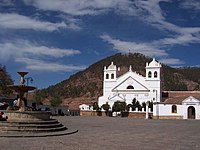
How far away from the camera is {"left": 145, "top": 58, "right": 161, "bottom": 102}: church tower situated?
220ft

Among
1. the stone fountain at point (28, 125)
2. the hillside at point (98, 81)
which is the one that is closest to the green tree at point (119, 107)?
the hillside at point (98, 81)

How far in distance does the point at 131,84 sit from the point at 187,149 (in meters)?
59.1

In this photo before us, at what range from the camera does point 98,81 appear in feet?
394

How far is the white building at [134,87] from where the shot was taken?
68.1 m

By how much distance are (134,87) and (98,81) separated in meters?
50.4

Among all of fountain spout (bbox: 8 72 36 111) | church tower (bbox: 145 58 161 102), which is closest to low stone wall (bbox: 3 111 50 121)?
fountain spout (bbox: 8 72 36 111)

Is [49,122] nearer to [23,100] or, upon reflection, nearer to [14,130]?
[14,130]

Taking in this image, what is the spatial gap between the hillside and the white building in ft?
107

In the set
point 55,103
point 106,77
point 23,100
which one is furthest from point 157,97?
point 23,100

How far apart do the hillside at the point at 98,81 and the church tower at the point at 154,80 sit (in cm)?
3714

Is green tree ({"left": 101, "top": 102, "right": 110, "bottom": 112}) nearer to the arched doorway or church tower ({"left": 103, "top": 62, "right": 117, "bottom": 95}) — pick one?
church tower ({"left": 103, "top": 62, "right": 117, "bottom": 95})

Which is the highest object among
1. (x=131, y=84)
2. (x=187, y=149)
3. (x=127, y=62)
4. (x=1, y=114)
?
(x=127, y=62)

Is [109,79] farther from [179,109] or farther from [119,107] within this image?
[179,109]

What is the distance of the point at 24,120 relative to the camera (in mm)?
16531
